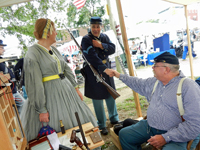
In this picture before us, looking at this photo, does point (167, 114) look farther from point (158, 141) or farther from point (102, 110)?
point (102, 110)

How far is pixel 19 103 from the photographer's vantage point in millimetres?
3670

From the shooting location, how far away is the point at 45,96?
1.93 m

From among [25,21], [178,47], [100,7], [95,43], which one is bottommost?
[178,47]

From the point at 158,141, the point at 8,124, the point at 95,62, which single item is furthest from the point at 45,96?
the point at 158,141

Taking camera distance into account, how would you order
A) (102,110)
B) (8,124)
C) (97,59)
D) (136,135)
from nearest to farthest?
(8,124) → (136,135) → (97,59) → (102,110)

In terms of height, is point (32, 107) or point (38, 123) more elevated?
point (32, 107)

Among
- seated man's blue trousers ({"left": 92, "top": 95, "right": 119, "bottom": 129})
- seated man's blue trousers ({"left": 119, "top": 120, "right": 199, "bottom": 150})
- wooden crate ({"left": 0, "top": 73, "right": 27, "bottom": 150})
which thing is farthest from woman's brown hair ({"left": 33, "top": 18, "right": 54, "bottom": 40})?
seated man's blue trousers ({"left": 119, "top": 120, "right": 199, "bottom": 150})

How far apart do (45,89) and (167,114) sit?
1534mm

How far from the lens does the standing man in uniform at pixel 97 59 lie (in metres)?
2.63

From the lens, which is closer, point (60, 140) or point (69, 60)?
point (60, 140)

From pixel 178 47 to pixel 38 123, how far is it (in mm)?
12865

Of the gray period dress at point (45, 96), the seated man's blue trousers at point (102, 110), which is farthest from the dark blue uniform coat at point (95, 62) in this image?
the gray period dress at point (45, 96)

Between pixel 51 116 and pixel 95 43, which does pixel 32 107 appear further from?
pixel 95 43

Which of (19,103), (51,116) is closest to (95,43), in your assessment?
(51,116)
